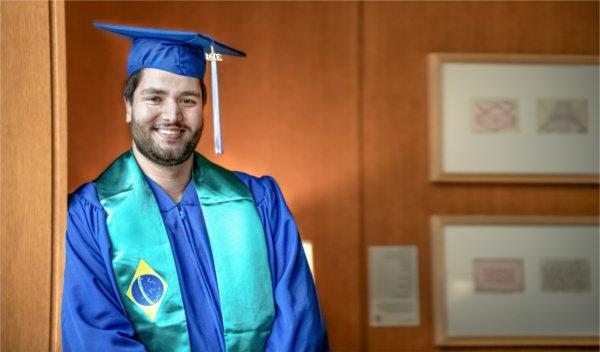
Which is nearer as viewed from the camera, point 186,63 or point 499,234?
point 186,63

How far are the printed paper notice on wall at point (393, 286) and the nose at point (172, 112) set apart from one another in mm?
1956

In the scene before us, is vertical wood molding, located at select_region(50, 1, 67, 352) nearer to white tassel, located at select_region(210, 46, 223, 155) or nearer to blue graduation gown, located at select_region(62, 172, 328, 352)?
blue graduation gown, located at select_region(62, 172, 328, 352)

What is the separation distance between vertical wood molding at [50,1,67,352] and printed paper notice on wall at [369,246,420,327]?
220 cm

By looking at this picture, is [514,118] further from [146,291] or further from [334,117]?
[146,291]

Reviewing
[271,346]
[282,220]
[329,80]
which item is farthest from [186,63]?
[329,80]

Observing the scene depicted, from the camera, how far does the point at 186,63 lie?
8.97ft

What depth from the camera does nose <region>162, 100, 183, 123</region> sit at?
8.73ft

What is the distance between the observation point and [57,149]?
243 centimetres

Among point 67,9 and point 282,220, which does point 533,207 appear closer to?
point 282,220

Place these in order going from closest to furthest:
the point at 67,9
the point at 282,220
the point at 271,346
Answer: the point at 271,346 < the point at 282,220 < the point at 67,9

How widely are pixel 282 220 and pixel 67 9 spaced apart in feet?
6.51

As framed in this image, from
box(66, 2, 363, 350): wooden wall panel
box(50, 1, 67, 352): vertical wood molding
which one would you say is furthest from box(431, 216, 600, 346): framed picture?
box(50, 1, 67, 352): vertical wood molding

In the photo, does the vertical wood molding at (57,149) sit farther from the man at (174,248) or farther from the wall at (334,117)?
the wall at (334,117)

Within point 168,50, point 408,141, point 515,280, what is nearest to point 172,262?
point 168,50
